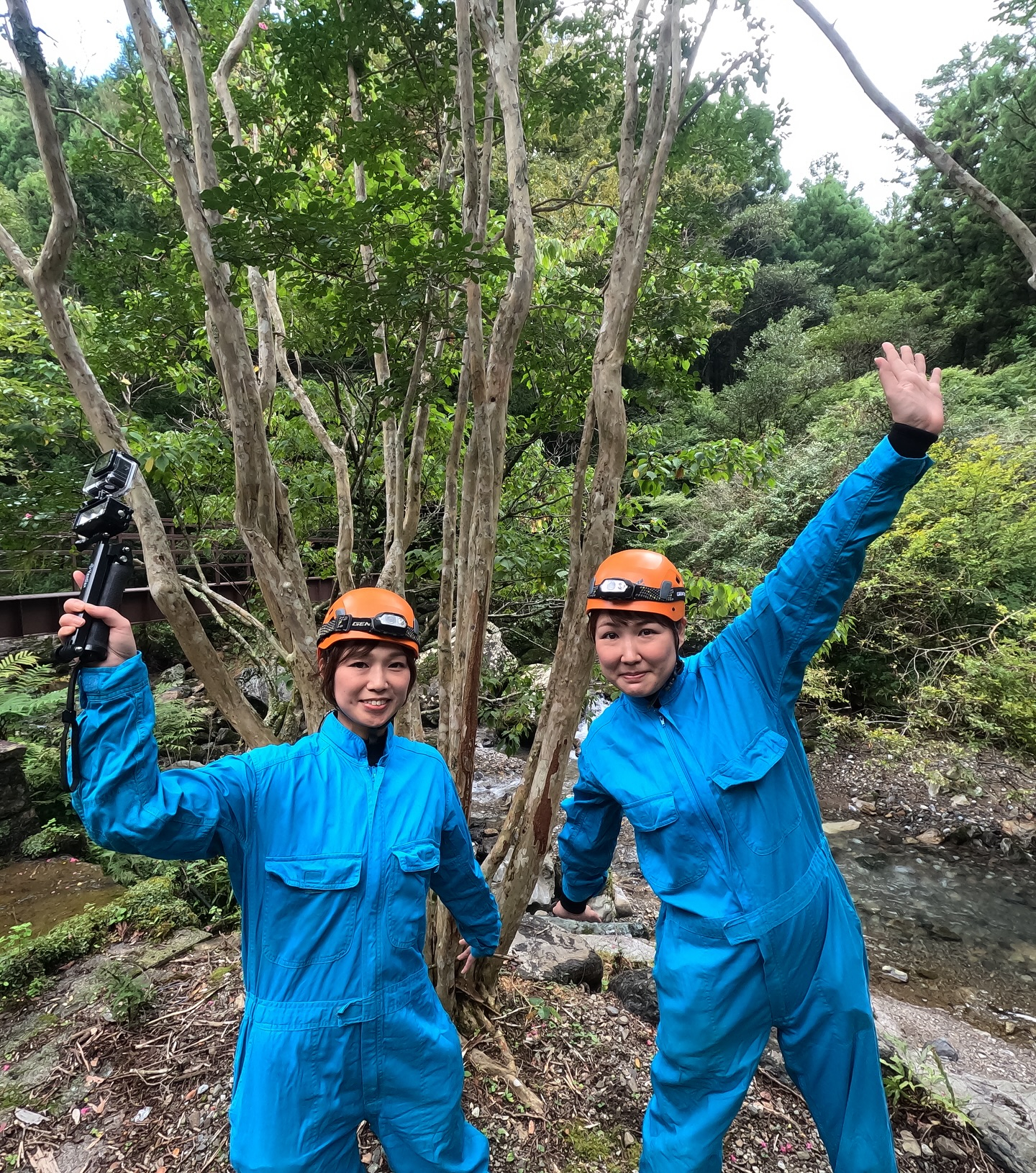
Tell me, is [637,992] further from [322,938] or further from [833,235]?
[833,235]

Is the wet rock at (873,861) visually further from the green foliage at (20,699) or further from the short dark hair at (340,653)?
the green foliage at (20,699)

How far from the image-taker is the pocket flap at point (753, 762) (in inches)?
62.9

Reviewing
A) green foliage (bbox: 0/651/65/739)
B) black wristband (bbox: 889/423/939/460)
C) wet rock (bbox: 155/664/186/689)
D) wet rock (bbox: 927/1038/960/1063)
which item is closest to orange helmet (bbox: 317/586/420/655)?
black wristband (bbox: 889/423/939/460)

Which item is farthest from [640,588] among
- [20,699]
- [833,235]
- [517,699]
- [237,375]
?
[833,235]

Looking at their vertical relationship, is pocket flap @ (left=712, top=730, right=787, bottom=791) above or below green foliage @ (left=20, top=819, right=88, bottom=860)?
above

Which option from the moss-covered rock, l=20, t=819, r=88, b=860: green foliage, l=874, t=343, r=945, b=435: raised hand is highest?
l=874, t=343, r=945, b=435: raised hand

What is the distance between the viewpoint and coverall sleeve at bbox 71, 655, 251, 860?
4.07ft

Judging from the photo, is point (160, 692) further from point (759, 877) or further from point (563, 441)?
point (759, 877)

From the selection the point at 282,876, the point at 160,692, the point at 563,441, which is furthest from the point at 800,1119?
the point at 160,692

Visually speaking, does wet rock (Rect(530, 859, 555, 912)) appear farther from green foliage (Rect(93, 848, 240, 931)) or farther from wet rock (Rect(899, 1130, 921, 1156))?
wet rock (Rect(899, 1130, 921, 1156))

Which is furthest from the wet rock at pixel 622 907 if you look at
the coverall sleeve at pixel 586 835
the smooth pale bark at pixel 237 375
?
the smooth pale bark at pixel 237 375

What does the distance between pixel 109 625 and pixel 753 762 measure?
1597 millimetres

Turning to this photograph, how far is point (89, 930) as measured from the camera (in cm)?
363

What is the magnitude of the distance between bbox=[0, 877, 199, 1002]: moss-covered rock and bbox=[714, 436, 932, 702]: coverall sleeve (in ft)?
12.7
